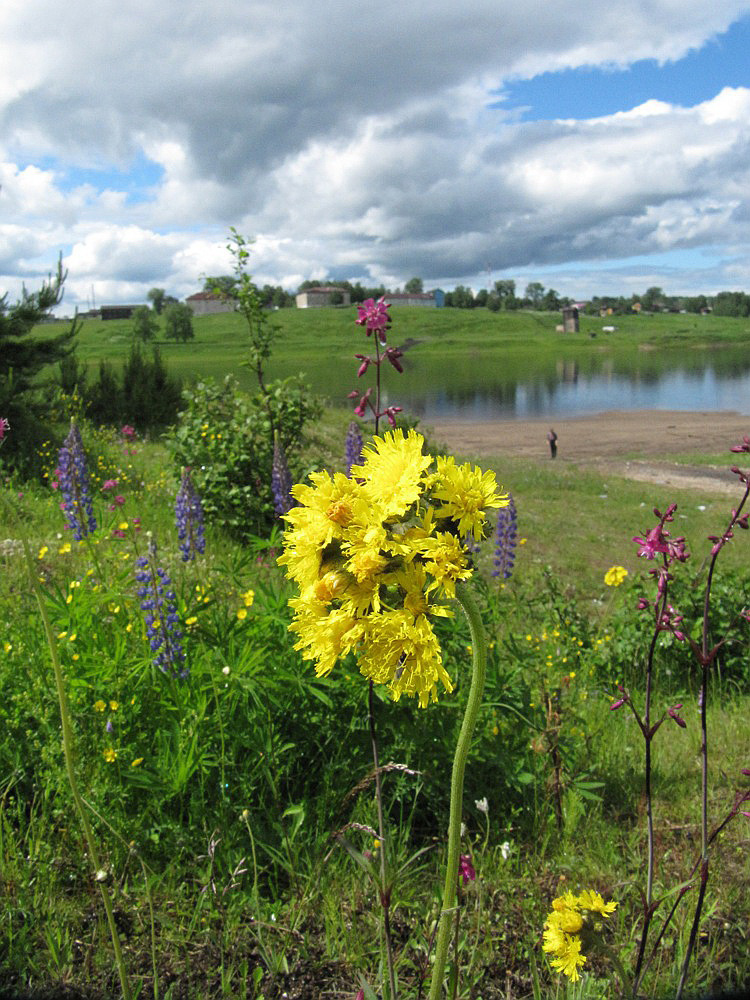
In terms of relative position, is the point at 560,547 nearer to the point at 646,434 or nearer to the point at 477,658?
the point at 477,658

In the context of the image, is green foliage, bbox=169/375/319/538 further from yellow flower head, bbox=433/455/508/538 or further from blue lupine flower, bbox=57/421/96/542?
yellow flower head, bbox=433/455/508/538

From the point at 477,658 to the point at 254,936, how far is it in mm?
1591

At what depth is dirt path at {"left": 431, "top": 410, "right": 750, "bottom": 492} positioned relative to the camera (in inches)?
714

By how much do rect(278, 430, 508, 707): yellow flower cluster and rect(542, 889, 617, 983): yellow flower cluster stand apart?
863mm

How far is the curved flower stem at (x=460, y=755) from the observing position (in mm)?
1135

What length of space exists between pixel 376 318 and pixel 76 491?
11.6 feet

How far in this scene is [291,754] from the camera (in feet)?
8.39

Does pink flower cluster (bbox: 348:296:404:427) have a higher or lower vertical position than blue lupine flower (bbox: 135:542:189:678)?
higher

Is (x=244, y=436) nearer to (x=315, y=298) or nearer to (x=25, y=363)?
(x=25, y=363)

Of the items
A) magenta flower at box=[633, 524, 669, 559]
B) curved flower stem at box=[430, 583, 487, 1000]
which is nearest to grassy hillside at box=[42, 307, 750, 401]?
magenta flower at box=[633, 524, 669, 559]

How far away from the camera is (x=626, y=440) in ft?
82.9

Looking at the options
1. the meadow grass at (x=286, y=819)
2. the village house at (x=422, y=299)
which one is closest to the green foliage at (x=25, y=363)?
the meadow grass at (x=286, y=819)

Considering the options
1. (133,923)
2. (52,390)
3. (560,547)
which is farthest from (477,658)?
(52,390)

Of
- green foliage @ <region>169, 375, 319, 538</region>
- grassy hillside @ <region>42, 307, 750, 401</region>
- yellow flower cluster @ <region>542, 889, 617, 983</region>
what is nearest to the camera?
yellow flower cluster @ <region>542, 889, 617, 983</region>
